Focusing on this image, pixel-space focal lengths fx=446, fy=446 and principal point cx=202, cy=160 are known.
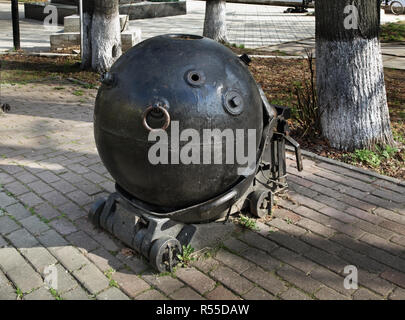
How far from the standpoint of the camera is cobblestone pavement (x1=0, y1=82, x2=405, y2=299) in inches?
129

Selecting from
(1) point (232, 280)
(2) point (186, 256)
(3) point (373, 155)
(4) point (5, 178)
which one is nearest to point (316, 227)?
(1) point (232, 280)

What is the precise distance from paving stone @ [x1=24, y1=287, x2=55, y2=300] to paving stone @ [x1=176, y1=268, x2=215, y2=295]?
3.09ft

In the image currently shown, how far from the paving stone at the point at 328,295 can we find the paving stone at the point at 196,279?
0.77m

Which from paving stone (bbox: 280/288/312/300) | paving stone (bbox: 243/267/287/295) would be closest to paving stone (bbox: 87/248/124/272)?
paving stone (bbox: 243/267/287/295)

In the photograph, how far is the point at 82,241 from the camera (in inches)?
152

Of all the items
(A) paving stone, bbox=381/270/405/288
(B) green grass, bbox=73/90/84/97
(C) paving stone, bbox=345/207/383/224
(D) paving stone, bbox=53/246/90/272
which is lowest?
(A) paving stone, bbox=381/270/405/288

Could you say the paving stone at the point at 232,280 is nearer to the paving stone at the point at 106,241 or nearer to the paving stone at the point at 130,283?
the paving stone at the point at 130,283

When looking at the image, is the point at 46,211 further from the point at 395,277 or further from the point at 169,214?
the point at 395,277

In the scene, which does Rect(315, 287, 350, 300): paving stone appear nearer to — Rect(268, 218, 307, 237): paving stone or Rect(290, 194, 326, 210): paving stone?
Rect(268, 218, 307, 237): paving stone

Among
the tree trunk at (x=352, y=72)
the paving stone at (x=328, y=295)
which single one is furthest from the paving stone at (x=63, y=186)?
the tree trunk at (x=352, y=72)

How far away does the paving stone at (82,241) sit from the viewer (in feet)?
12.3
